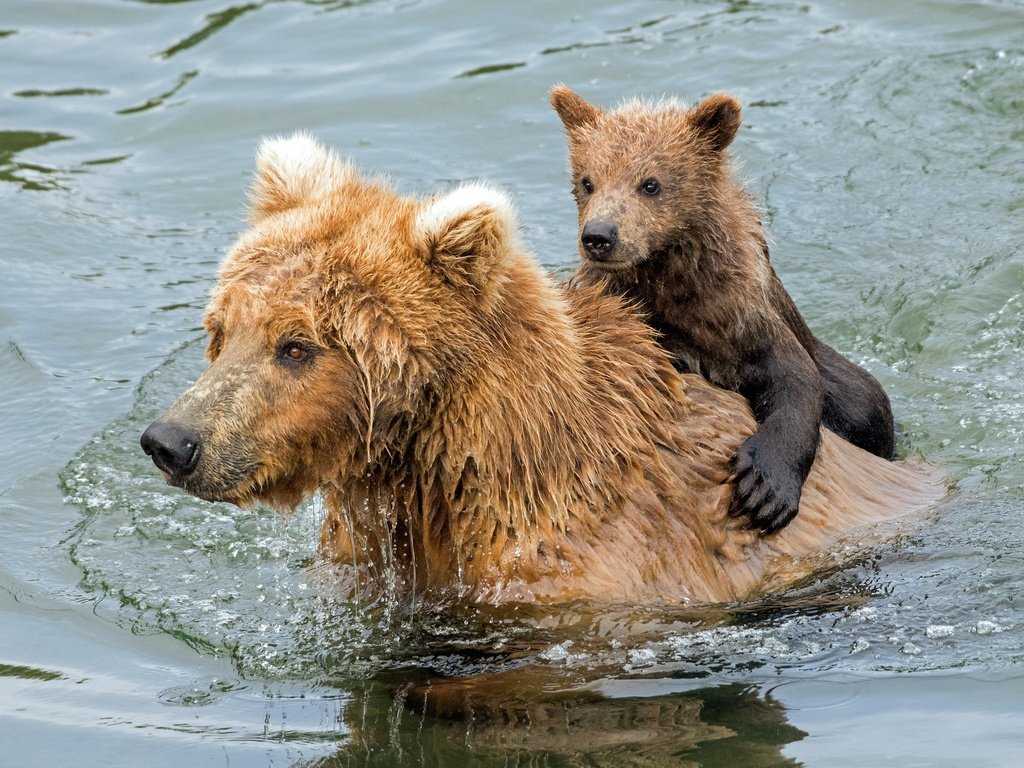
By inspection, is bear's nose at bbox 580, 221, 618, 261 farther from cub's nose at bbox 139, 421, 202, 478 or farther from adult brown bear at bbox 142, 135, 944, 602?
cub's nose at bbox 139, 421, 202, 478

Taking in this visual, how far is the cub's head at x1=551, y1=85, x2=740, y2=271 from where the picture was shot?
7.75 metres

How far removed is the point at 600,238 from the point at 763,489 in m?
1.55

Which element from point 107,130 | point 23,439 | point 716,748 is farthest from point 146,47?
point 716,748

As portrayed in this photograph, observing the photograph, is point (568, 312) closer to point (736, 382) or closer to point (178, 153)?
point (736, 382)

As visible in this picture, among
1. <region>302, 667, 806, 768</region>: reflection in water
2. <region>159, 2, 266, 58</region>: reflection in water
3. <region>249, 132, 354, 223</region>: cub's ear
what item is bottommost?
<region>302, 667, 806, 768</region>: reflection in water

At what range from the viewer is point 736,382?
25.5 ft

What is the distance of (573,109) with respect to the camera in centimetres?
884

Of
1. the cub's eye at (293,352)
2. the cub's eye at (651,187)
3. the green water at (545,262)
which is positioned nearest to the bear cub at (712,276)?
the cub's eye at (651,187)

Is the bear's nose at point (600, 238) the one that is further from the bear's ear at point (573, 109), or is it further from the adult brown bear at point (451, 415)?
the bear's ear at point (573, 109)

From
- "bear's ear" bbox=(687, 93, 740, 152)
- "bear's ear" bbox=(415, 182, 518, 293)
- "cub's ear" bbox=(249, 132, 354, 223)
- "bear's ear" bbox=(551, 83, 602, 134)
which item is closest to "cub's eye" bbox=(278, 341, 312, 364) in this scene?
"bear's ear" bbox=(415, 182, 518, 293)

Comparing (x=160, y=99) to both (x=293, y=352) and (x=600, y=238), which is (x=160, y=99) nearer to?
(x=600, y=238)

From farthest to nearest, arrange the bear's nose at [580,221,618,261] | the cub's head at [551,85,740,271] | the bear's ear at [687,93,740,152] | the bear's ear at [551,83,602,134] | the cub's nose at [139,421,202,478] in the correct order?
1. the bear's ear at [551,83,602,134]
2. the bear's ear at [687,93,740,152]
3. the cub's head at [551,85,740,271]
4. the bear's nose at [580,221,618,261]
5. the cub's nose at [139,421,202,478]

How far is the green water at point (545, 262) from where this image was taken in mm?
6504

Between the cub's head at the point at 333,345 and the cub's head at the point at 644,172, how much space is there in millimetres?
1493
